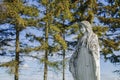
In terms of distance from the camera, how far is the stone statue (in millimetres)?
9828

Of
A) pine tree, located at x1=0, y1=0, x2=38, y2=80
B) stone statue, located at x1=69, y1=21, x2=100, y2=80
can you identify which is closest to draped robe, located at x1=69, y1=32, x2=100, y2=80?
stone statue, located at x1=69, y1=21, x2=100, y2=80

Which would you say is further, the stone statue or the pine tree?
the pine tree

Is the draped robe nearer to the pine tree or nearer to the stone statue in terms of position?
the stone statue

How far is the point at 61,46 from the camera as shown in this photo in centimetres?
2728

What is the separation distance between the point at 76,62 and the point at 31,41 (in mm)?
17546

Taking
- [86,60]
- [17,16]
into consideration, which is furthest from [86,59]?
[17,16]

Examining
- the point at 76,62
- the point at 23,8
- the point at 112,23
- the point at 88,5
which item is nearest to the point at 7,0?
the point at 23,8

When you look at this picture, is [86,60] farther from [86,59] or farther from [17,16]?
[17,16]

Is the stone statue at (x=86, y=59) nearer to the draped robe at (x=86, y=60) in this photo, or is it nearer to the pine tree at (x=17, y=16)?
the draped robe at (x=86, y=60)

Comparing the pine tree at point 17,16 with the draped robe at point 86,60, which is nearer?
the draped robe at point 86,60

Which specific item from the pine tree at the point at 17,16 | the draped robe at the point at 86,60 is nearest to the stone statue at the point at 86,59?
the draped robe at the point at 86,60

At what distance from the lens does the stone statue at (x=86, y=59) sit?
9828 mm

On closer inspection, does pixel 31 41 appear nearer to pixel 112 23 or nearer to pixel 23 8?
pixel 23 8

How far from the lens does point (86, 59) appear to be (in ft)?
32.6
